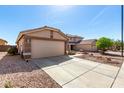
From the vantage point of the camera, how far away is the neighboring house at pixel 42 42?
7.96 meters

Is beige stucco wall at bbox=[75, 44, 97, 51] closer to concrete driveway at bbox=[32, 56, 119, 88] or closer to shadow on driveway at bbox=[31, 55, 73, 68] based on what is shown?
shadow on driveway at bbox=[31, 55, 73, 68]

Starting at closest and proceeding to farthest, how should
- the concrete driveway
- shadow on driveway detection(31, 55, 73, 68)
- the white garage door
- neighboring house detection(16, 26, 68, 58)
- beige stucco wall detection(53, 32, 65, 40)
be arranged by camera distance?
1. the concrete driveway
2. shadow on driveway detection(31, 55, 73, 68)
3. neighboring house detection(16, 26, 68, 58)
4. the white garage door
5. beige stucco wall detection(53, 32, 65, 40)

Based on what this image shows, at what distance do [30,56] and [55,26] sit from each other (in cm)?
469

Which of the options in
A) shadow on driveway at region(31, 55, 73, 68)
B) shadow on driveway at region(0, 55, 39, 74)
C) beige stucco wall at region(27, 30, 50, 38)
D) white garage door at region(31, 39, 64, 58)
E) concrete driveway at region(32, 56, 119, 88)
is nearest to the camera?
concrete driveway at region(32, 56, 119, 88)

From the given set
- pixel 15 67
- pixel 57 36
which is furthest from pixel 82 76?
pixel 57 36

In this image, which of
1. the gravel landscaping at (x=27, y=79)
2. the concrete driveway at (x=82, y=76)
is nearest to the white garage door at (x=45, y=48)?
the concrete driveway at (x=82, y=76)

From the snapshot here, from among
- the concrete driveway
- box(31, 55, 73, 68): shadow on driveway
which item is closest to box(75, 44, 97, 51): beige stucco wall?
box(31, 55, 73, 68): shadow on driveway

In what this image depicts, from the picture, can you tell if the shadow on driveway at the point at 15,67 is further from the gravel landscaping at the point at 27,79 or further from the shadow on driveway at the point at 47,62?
the shadow on driveway at the point at 47,62

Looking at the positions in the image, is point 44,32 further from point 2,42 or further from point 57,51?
point 2,42

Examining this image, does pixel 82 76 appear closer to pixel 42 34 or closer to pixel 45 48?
A: pixel 45 48

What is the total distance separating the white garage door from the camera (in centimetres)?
838
